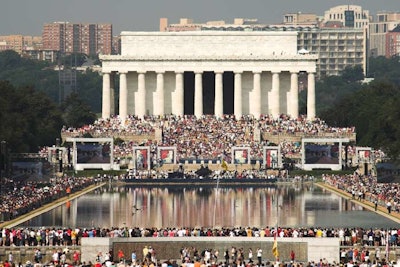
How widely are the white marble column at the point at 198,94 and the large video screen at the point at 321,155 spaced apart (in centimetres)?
3215

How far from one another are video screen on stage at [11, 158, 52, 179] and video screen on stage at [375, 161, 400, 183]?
83.4 ft

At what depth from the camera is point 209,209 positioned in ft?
341

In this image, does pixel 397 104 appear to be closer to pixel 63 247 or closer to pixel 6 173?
pixel 6 173

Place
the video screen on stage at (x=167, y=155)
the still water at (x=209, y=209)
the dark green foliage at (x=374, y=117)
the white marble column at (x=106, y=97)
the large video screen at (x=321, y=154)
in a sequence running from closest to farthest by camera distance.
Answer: the still water at (x=209, y=209)
the dark green foliage at (x=374, y=117)
the large video screen at (x=321, y=154)
the video screen on stage at (x=167, y=155)
the white marble column at (x=106, y=97)

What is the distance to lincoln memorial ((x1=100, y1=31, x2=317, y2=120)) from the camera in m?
175

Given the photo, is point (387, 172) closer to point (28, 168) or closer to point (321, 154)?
point (321, 154)

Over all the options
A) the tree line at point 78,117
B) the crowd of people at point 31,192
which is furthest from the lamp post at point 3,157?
the crowd of people at point 31,192

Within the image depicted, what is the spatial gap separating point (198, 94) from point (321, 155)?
34.2m

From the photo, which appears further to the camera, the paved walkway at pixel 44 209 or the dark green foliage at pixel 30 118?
the dark green foliage at pixel 30 118

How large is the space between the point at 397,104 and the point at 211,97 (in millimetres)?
39524

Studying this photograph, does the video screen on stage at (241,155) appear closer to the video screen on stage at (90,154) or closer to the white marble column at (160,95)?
the video screen on stage at (90,154)

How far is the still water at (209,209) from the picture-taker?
9325cm

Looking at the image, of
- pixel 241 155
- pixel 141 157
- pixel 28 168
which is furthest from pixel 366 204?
pixel 141 157

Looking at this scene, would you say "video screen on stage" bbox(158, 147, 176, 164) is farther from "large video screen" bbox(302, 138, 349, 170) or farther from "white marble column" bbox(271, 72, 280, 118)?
"white marble column" bbox(271, 72, 280, 118)
